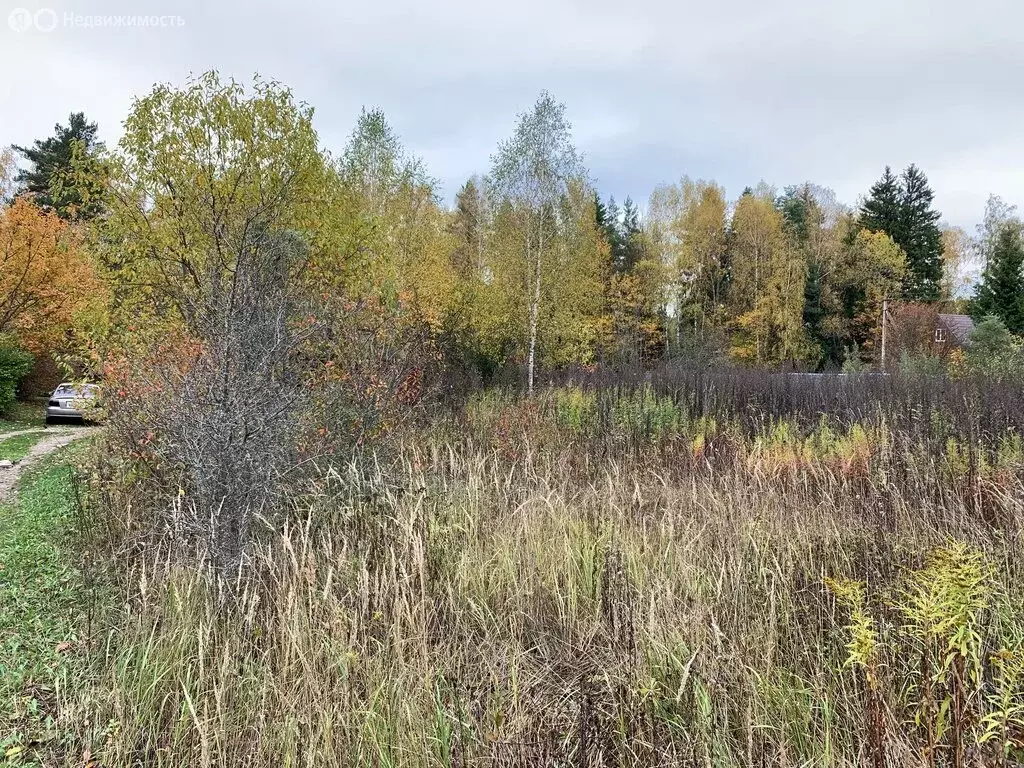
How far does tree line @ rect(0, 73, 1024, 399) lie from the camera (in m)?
5.90

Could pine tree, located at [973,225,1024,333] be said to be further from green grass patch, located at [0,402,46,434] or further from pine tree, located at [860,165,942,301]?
green grass patch, located at [0,402,46,434]

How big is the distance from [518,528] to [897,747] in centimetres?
173

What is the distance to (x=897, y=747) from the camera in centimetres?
146

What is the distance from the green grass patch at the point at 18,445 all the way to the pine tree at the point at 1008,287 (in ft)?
106

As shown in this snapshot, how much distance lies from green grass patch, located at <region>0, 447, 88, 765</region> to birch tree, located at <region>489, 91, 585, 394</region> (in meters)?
11.1

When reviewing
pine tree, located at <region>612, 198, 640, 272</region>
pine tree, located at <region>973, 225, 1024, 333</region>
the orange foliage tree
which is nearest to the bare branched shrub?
the orange foliage tree

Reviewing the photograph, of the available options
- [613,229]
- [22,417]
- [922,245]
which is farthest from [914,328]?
[22,417]

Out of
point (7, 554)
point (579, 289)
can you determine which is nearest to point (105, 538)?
point (7, 554)

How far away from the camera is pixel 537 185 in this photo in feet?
48.8

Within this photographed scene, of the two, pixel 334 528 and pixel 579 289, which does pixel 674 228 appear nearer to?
pixel 579 289

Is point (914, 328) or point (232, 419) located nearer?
point (232, 419)

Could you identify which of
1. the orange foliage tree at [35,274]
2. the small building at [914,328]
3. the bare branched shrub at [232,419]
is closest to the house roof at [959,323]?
the small building at [914,328]

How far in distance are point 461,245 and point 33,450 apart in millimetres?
19509

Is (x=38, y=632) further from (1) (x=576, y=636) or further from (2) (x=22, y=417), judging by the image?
(2) (x=22, y=417)
